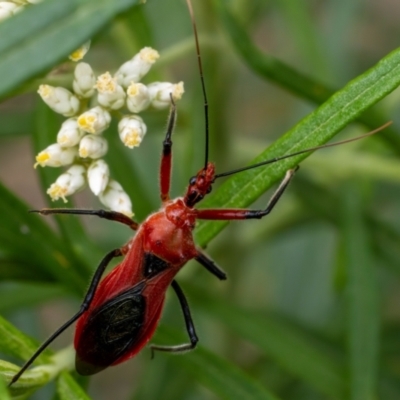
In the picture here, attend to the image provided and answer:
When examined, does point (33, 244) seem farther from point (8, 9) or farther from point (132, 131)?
point (8, 9)

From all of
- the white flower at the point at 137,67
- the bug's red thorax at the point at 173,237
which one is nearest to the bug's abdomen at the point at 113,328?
the bug's red thorax at the point at 173,237

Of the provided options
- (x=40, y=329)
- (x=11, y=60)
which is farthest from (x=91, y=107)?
(x=40, y=329)

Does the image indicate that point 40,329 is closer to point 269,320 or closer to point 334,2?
point 269,320

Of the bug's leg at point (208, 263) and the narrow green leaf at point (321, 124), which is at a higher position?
the narrow green leaf at point (321, 124)

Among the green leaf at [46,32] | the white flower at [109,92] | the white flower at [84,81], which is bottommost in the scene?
the white flower at [109,92]

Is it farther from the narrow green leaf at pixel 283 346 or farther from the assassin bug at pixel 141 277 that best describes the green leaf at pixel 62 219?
the narrow green leaf at pixel 283 346

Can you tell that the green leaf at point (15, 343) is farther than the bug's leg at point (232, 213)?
No

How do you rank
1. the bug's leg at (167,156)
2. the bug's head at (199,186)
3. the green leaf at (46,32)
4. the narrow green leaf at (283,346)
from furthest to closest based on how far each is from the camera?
→ the narrow green leaf at (283,346), the bug's head at (199,186), the bug's leg at (167,156), the green leaf at (46,32)
